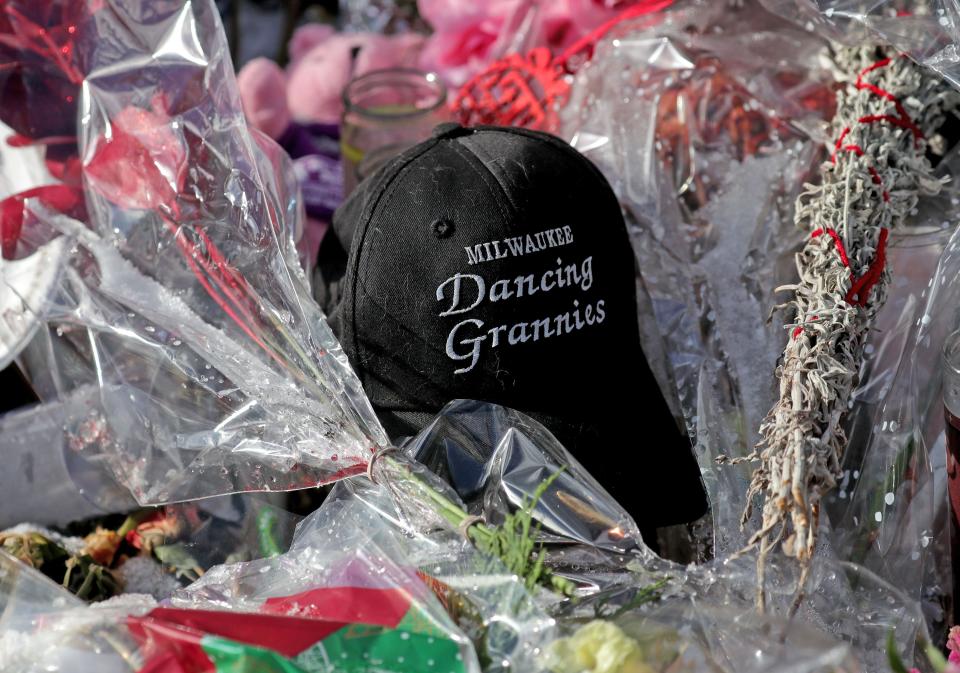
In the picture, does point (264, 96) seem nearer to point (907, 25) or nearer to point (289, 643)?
point (907, 25)

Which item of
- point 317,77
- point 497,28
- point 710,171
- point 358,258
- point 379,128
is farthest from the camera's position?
point 317,77

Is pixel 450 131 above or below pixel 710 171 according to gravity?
above

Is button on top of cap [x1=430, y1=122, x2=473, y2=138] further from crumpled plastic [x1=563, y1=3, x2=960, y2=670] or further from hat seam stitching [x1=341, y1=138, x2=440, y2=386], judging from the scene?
crumpled plastic [x1=563, y1=3, x2=960, y2=670]

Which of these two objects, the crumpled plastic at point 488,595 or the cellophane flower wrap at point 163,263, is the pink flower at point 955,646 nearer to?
the crumpled plastic at point 488,595

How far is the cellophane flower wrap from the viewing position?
0.85 m

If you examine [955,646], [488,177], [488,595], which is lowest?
[955,646]

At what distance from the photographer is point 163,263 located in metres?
0.94

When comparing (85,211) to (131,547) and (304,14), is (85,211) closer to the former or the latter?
(131,547)

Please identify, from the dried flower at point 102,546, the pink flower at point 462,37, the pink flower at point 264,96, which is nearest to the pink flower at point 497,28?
the pink flower at point 462,37

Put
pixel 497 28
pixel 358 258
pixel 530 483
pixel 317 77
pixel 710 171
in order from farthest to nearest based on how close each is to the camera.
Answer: pixel 317 77
pixel 497 28
pixel 710 171
pixel 358 258
pixel 530 483

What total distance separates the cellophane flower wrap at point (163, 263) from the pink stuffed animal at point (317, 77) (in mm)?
392

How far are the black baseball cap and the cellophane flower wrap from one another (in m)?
0.05

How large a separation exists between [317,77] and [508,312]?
834 millimetres

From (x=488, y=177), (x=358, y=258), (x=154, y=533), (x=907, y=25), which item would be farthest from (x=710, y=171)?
(x=154, y=533)
